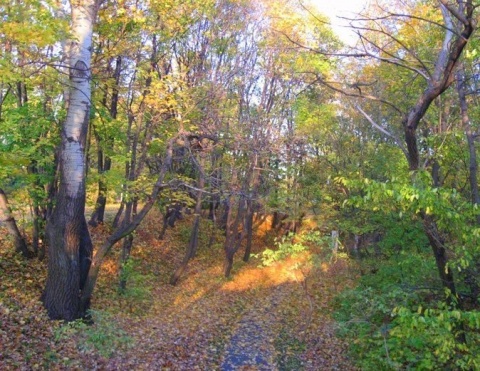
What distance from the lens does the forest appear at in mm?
5516

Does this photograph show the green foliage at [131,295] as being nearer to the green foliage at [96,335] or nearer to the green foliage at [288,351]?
the green foliage at [96,335]

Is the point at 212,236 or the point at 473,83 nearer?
the point at 473,83

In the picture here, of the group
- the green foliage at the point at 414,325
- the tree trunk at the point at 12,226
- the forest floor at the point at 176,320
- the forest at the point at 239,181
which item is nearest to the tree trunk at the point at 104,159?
the forest at the point at 239,181

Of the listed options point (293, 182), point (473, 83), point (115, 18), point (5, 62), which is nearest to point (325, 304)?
point (293, 182)

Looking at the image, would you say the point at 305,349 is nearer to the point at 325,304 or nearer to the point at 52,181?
the point at 325,304

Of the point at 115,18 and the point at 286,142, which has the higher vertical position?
the point at 115,18

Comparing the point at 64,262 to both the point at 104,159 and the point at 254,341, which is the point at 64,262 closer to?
the point at 254,341

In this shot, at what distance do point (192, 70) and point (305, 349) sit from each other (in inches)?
418

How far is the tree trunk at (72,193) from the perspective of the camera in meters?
8.16

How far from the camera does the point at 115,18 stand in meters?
10.6

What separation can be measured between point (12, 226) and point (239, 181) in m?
9.14

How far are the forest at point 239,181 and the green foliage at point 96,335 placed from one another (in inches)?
1.9

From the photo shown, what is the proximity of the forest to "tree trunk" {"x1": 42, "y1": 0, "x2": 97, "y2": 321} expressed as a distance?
0.11 feet

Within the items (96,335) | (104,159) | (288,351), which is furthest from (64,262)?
(104,159)
